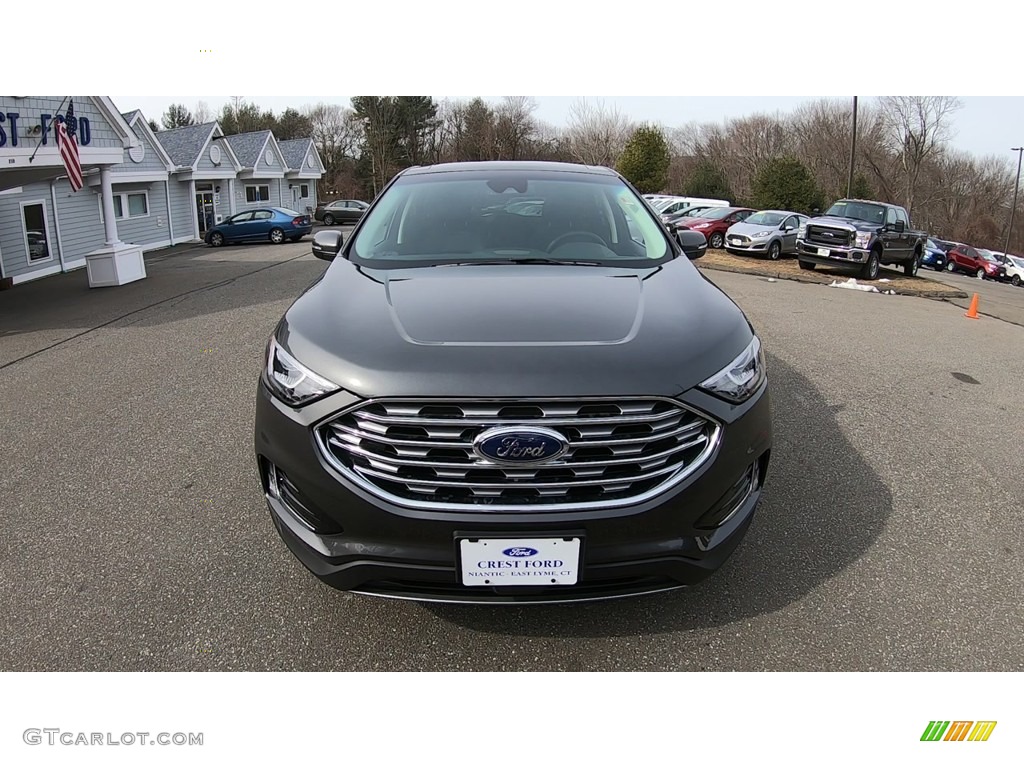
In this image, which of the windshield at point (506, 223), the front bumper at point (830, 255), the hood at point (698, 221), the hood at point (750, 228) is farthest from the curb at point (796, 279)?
the windshield at point (506, 223)

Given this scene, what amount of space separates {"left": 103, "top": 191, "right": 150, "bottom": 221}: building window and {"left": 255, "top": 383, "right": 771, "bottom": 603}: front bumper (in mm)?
25769

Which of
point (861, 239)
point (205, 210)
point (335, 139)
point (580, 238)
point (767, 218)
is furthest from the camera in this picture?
point (335, 139)

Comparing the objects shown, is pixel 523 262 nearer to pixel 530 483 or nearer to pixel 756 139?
pixel 530 483

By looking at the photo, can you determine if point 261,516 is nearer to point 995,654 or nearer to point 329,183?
point 995,654

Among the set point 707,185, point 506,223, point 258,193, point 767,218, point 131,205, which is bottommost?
point 767,218

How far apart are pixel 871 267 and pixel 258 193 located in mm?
34499

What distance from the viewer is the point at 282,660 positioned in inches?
95.0

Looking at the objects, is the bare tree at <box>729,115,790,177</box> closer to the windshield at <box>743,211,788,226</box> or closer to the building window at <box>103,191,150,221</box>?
the windshield at <box>743,211,788,226</box>

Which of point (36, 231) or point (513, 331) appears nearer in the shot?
point (513, 331)

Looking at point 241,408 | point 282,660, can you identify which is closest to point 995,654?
point 282,660

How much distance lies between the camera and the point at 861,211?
690 inches

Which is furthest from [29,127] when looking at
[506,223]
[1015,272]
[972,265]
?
[1015,272]
